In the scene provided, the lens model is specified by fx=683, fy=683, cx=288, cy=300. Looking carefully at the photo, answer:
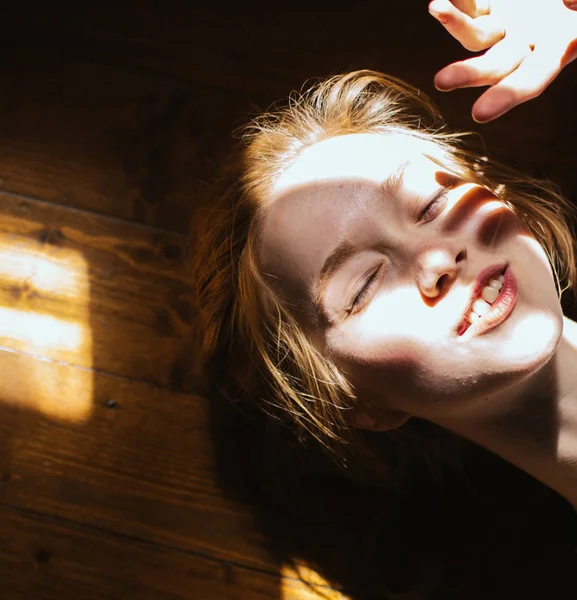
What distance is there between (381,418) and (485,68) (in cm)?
58

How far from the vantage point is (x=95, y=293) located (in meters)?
1.37

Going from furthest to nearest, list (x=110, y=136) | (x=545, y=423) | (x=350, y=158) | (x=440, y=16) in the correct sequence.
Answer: (x=110, y=136) < (x=545, y=423) < (x=350, y=158) < (x=440, y=16)

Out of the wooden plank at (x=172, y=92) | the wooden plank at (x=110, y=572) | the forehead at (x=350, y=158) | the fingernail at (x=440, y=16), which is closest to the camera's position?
the fingernail at (x=440, y=16)

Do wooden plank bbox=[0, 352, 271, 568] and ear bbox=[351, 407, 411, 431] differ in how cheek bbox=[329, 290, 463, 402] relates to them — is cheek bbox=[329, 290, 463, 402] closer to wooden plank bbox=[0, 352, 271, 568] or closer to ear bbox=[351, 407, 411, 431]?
ear bbox=[351, 407, 411, 431]

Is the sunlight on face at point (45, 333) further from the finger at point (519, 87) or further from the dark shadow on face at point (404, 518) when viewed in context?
the finger at point (519, 87)

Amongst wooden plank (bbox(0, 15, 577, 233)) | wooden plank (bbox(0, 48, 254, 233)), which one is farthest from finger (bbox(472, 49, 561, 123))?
wooden plank (bbox(0, 48, 254, 233))

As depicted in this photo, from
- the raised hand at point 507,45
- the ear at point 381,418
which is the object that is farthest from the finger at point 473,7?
the ear at point 381,418

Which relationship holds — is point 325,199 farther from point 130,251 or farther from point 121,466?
point 121,466

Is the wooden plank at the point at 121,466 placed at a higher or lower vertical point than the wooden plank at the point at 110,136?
lower

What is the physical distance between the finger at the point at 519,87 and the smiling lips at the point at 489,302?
0.21 meters

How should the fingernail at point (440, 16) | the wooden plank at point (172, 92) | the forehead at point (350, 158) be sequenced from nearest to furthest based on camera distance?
1. the fingernail at point (440, 16)
2. the forehead at point (350, 158)
3. the wooden plank at point (172, 92)

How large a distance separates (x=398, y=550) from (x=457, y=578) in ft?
0.39

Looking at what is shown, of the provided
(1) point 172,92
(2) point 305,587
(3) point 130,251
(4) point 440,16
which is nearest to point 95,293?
(3) point 130,251

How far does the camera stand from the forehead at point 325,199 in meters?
0.99
